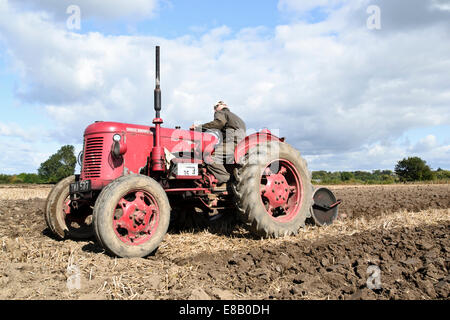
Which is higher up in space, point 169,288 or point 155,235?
point 155,235

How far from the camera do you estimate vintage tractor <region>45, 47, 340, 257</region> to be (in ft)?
14.2

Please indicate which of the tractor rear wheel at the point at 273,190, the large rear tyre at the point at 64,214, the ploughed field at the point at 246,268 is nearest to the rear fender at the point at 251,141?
the tractor rear wheel at the point at 273,190

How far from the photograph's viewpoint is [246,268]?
363cm

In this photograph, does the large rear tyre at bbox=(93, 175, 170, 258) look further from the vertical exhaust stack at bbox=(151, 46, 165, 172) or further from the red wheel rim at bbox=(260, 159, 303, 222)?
the red wheel rim at bbox=(260, 159, 303, 222)

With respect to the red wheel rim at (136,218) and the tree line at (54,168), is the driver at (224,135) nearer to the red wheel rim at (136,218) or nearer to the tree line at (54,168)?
the red wheel rim at (136,218)

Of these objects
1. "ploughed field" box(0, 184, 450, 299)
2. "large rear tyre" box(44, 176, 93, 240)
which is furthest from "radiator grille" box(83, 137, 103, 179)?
"ploughed field" box(0, 184, 450, 299)

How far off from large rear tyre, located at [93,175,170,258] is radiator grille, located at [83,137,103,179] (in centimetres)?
80

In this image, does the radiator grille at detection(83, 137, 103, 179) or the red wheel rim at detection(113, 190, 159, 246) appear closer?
the red wheel rim at detection(113, 190, 159, 246)

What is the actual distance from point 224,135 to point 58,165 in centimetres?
3298

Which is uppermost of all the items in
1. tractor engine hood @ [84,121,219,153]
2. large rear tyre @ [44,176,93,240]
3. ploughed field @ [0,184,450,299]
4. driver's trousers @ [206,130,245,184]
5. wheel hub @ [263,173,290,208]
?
tractor engine hood @ [84,121,219,153]
